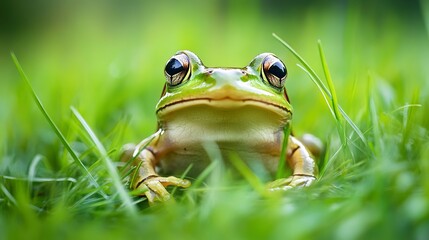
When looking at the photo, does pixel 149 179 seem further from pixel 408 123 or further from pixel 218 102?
pixel 408 123

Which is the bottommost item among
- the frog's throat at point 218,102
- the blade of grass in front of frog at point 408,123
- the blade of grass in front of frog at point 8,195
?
the blade of grass in front of frog at point 8,195

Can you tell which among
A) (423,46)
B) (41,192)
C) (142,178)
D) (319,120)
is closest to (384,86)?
(319,120)

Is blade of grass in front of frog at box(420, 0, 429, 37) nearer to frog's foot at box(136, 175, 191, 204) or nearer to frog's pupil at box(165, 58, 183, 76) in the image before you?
frog's pupil at box(165, 58, 183, 76)

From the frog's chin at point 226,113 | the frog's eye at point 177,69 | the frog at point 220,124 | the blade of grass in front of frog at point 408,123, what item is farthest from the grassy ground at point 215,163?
the frog's eye at point 177,69

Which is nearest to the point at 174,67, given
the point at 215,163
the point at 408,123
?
the point at 215,163

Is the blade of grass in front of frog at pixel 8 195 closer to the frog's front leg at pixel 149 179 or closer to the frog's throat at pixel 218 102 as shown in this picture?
the frog's front leg at pixel 149 179

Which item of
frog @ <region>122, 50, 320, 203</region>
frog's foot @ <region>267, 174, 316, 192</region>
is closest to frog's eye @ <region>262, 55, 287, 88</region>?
frog @ <region>122, 50, 320, 203</region>
